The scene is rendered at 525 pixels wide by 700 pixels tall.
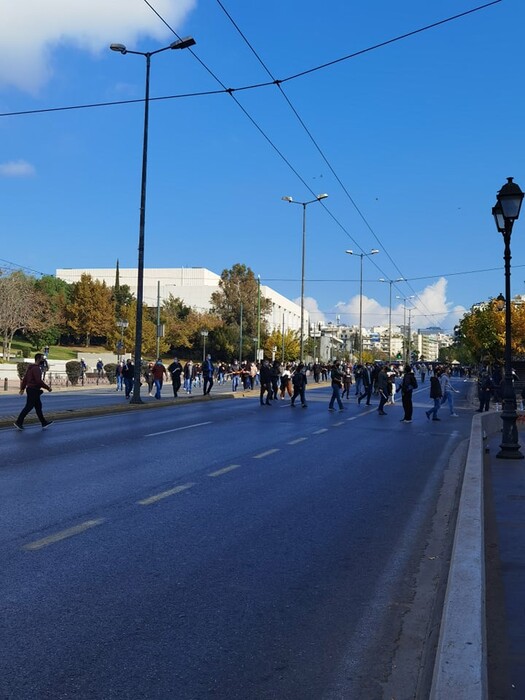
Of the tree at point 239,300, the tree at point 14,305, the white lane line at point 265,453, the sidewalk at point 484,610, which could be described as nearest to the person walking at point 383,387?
the white lane line at point 265,453

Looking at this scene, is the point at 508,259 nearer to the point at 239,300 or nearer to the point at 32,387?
the point at 32,387

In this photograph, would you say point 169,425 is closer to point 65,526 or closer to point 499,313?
point 65,526

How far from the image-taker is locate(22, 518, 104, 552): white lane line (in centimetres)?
589

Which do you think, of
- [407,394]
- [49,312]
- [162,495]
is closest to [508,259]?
[162,495]

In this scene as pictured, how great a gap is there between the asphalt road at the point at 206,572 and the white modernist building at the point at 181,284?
110m

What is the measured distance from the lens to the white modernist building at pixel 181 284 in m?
124

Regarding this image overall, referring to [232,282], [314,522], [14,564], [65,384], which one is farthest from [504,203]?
[232,282]

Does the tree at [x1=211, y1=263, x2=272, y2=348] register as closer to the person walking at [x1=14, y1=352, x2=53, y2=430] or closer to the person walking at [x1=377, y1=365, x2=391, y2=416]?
the person walking at [x1=377, y1=365, x2=391, y2=416]

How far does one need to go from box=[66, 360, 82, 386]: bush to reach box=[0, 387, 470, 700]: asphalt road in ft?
111

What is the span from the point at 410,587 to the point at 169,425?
13073 millimetres

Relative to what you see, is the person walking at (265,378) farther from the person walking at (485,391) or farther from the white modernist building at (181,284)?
the white modernist building at (181,284)

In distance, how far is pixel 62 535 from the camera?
20.6 feet

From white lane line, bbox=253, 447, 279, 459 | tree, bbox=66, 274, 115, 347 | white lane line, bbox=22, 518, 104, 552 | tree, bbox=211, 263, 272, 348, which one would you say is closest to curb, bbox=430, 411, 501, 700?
white lane line, bbox=22, 518, 104, 552

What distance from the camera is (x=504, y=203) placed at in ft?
42.2
